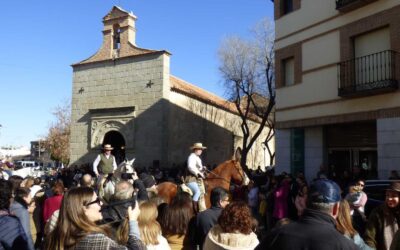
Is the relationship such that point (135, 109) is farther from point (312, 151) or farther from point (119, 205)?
point (119, 205)

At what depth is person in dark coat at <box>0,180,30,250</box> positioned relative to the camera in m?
3.80

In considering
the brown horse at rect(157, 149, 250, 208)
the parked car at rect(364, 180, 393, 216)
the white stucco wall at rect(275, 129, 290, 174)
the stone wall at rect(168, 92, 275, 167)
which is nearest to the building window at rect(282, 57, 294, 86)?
the white stucco wall at rect(275, 129, 290, 174)

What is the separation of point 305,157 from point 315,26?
4.98 meters

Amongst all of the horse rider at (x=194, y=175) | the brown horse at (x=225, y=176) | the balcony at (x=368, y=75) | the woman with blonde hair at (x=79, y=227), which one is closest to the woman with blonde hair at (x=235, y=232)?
the woman with blonde hair at (x=79, y=227)

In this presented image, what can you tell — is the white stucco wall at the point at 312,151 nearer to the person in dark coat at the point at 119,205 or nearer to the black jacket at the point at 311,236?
the person in dark coat at the point at 119,205

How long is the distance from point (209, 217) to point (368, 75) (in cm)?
1042

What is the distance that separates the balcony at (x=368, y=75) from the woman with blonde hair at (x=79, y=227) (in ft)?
38.3

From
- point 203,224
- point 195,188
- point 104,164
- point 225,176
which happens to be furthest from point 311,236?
point 104,164

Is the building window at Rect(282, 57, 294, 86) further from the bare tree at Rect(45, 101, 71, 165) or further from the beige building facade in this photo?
the bare tree at Rect(45, 101, 71, 165)

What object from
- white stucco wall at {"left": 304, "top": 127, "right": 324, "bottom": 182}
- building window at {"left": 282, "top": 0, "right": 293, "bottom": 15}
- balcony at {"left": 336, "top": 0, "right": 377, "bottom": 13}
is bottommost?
white stucco wall at {"left": 304, "top": 127, "right": 324, "bottom": 182}

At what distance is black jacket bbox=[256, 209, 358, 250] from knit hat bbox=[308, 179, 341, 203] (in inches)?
4.0

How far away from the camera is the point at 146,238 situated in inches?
169

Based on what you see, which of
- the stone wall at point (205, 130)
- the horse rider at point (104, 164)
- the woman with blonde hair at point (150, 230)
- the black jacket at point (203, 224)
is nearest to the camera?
the woman with blonde hair at point (150, 230)

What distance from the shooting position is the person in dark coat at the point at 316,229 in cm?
283
